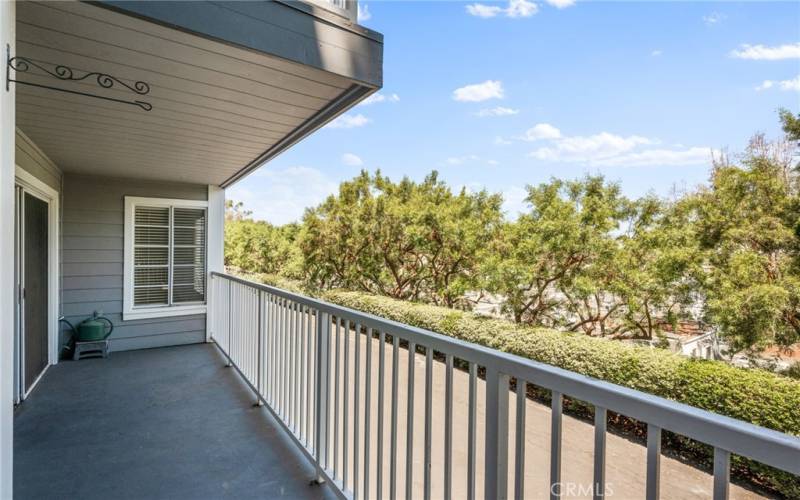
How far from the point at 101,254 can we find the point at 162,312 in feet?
3.48

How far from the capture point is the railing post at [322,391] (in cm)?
228

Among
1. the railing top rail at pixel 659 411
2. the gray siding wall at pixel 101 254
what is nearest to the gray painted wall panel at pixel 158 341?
the gray siding wall at pixel 101 254

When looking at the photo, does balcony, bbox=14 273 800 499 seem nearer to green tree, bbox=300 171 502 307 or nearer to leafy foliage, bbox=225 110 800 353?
leafy foliage, bbox=225 110 800 353

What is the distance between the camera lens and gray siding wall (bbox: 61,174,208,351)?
5.00m

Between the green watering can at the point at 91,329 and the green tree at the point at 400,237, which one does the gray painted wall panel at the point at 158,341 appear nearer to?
the green watering can at the point at 91,329

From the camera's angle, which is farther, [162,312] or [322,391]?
[162,312]

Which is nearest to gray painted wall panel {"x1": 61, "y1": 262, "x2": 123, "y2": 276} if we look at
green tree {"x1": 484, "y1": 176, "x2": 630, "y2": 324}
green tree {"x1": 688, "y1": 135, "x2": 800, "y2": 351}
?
green tree {"x1": 484, "y1": 176, "x2": 630, "y2": 324}

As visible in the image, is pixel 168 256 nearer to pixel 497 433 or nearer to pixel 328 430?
pixel 328 430

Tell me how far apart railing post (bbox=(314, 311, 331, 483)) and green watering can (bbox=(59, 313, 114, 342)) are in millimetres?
4251

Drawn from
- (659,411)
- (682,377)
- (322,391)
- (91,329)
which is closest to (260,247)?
(91,329)

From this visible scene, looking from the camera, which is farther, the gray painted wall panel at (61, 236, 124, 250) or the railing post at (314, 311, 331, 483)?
the gray painted wall panel at (61, 236, 124, 250)

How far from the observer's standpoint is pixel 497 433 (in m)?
1.20

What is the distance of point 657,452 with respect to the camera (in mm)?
836

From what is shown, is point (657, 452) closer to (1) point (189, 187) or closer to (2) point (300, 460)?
(2) point (300, 460)
